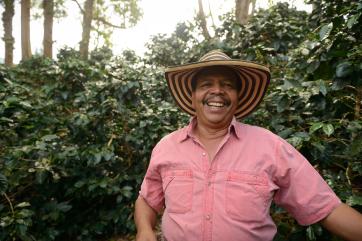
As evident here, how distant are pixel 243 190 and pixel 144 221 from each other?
64cm

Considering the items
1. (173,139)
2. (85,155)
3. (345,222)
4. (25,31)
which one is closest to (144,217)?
(173,139)

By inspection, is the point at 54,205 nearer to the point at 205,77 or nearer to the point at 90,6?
the point at 205,77

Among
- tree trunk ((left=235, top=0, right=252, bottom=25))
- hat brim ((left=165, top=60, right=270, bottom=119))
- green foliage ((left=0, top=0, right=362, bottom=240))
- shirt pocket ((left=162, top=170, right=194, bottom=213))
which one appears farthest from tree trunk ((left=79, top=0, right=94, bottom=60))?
shirt pocket ((left=162, top=170, right=194, bottom=213))

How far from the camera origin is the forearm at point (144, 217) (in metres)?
1.94

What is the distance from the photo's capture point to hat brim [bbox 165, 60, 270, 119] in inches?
72.0

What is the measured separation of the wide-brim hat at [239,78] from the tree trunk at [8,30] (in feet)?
38.5

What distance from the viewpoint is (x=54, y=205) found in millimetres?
3754

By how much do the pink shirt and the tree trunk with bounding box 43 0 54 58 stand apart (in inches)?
501

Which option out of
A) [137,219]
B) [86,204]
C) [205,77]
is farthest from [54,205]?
[205,77]

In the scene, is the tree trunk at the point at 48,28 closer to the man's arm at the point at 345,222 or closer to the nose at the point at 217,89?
the nose at the point at 217,89

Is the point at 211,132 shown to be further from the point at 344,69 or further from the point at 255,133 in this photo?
the point at 344,69

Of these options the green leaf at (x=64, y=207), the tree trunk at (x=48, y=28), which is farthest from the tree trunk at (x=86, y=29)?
the green leaf at (x=64, y=207)

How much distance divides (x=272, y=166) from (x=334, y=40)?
50.0 inches

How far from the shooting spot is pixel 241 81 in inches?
80.1
